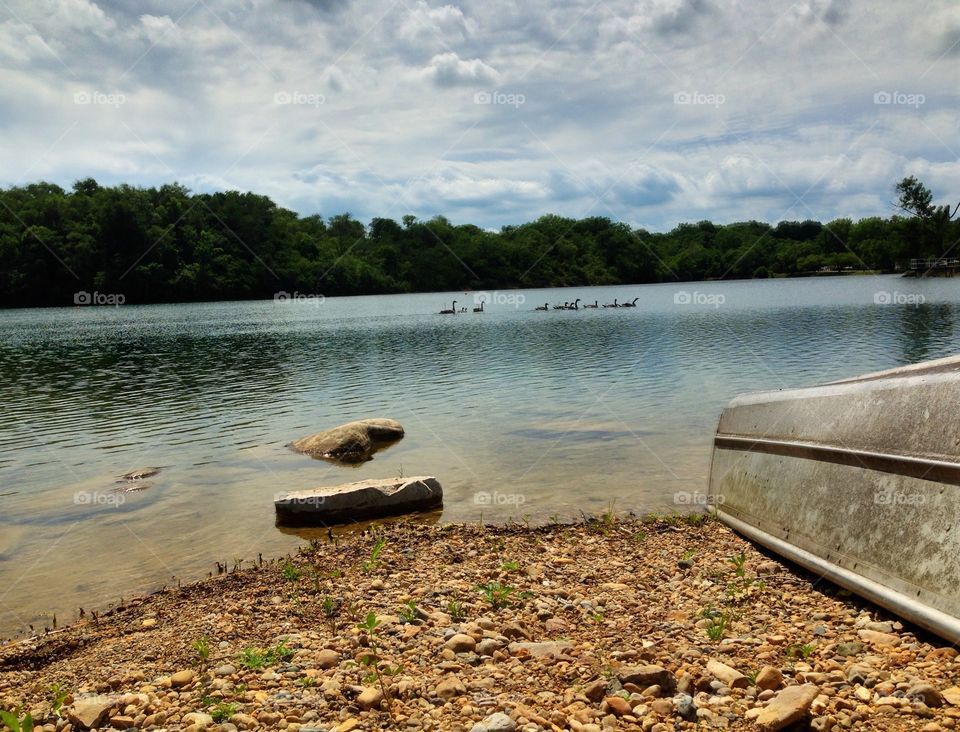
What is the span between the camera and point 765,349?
33375 mm

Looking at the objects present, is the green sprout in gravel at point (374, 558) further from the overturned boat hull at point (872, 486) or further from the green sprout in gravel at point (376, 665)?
the overturned boat hull at point (872, 486)

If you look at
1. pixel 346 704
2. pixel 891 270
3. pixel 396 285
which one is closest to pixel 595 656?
pixel 346 704

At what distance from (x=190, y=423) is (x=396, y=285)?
144574 mm

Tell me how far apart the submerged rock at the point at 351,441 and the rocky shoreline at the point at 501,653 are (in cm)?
740

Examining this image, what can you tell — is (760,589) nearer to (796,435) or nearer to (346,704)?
(796,435)

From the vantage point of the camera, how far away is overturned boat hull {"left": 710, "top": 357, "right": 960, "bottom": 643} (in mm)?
5352

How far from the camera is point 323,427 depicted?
1920 cm

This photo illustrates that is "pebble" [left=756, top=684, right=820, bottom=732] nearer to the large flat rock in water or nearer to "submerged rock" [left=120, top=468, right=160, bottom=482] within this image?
the large flat rock in water

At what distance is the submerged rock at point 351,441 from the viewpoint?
1562cm

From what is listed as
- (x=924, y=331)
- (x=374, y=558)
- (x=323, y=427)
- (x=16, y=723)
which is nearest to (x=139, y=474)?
(x=323, y=427)

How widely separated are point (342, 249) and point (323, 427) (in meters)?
151

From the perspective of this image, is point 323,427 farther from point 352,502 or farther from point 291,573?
point 291,573

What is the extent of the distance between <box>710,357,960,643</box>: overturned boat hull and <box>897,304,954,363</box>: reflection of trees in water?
22509 mm

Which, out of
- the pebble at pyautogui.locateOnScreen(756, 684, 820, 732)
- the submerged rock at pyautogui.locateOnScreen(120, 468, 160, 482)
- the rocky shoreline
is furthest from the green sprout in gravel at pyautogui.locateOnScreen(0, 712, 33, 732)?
the submerged rock at pyautogui.locateOnScreen(120, 468, 160, 482)
